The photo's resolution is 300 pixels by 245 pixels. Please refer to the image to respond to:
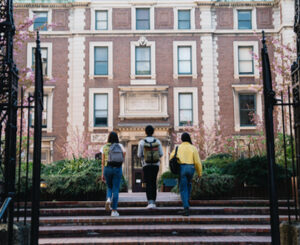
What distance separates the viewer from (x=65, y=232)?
7.88m

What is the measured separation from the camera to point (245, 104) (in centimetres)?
2648

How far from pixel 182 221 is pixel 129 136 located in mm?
17164

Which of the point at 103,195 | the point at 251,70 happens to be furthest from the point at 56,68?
the point at 103,195

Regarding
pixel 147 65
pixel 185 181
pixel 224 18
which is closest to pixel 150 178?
pixel 185 181

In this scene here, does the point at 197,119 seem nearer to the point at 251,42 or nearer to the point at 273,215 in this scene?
the point at 251,42

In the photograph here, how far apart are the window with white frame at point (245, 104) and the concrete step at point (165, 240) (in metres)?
19.0

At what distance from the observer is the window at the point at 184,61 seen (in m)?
26.8

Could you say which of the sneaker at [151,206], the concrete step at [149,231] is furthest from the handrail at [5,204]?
the sneaker at [151,206]

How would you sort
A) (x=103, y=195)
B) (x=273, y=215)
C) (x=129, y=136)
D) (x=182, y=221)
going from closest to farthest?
(x=273, y=215)
(x=182, y=221)
(x=103, y=195)
(x=129, y=136)

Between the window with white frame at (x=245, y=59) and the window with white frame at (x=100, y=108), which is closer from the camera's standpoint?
the window with white frame at (x=100, y=108)

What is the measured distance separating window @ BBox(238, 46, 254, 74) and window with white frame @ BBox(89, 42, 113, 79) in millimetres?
8558

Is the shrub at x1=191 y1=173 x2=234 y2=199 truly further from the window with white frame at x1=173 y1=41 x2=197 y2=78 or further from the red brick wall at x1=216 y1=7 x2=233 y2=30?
the red brick wall at x1=216 y1=7 x2=233 y2=30

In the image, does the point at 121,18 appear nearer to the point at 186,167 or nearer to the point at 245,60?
the point at 245,60

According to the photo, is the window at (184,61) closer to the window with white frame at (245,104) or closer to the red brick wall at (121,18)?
the window with white frame at (245,104)
